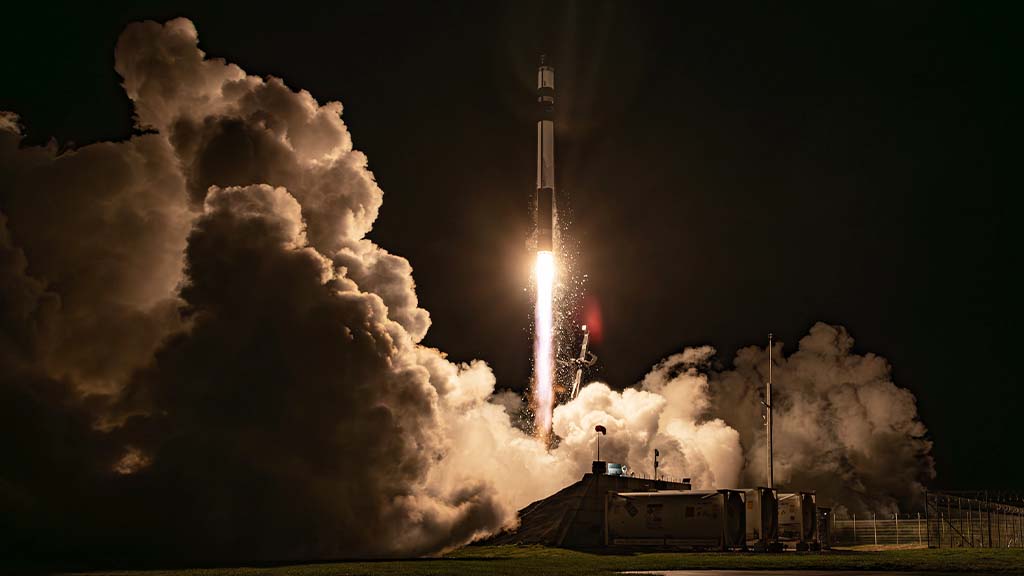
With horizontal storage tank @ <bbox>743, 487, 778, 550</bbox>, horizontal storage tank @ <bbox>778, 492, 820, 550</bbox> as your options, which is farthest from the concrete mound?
horizontal storage tank @ <bbox>778, 492, 820, 550</bbox>

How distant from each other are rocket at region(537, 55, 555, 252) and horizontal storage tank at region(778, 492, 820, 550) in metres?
25.8

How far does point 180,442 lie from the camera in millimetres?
58719

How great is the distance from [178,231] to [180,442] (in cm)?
1304

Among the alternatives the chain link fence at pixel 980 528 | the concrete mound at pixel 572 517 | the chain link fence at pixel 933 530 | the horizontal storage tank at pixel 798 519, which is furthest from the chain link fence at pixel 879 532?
the concrete mound at pixel 572 517

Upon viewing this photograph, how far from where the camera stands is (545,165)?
4016 inches

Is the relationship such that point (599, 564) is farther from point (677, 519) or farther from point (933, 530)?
point (933, 530)

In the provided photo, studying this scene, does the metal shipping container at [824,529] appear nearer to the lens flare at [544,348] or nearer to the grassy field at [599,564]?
the grassy field at [599,564]

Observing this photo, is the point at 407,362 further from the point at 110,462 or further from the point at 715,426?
the point at 715,426

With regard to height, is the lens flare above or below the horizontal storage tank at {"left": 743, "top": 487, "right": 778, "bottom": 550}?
above

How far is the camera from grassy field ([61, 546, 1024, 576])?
5081cm

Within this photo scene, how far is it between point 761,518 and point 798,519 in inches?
186

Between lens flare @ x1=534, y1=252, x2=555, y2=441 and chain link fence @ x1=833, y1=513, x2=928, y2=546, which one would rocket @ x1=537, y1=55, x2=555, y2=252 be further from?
chain link fence @ x1=833, y1=513, x2=928, y2=546

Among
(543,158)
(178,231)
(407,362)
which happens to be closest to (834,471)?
(543,158)

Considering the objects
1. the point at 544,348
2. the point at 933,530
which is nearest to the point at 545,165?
the point at 544,348
